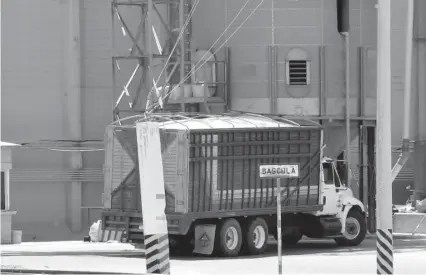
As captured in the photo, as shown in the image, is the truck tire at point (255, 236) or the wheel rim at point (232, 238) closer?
the wheel rim at point (232, 238)

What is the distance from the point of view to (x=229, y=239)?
30703 millimetres

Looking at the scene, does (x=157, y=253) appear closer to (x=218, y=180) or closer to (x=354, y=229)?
(x=218, y=180)

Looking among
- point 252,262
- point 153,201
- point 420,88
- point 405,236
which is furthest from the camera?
point 420,88

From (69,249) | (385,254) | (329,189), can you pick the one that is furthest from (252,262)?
(385,254)

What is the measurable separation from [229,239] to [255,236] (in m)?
0.93

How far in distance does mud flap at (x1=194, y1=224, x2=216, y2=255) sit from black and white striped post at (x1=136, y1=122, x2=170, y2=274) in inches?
339

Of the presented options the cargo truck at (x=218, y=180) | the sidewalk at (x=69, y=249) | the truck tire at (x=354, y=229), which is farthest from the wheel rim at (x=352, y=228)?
the sidewalk at (x=69, y=249)

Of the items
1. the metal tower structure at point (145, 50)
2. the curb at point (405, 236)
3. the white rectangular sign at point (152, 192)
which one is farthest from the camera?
the curb at point (405, 236)

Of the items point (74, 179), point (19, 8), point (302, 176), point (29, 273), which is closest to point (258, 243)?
point (302, 176)

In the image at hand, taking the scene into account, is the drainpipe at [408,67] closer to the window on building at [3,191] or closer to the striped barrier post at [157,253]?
the window on building at [3,191]

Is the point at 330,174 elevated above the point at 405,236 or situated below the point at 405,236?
above

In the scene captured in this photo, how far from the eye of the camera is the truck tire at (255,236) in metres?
31.0

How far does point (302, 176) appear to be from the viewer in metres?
32.5

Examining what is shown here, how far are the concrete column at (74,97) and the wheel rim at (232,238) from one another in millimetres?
11743
